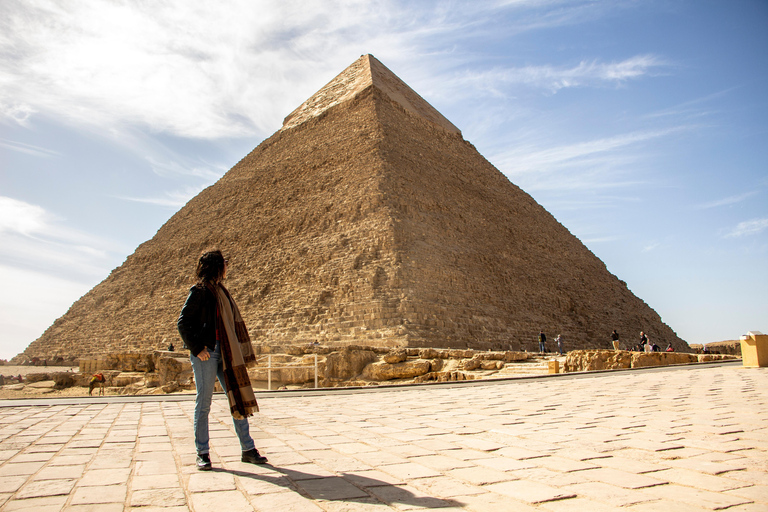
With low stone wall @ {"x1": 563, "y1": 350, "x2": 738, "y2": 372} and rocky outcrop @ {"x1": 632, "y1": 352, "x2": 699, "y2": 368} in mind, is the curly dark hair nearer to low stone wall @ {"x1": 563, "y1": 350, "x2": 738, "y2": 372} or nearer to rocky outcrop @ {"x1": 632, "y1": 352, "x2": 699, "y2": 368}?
A: low stone wall @ {"x1": 563, "y1": 350, "x2": 738, "y2": 372}

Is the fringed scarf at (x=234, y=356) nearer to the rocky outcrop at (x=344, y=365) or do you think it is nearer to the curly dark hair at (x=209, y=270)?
the curly dark hair at (x=209, y=270)

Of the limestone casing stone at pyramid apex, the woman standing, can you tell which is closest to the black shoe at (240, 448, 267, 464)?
the woman standing

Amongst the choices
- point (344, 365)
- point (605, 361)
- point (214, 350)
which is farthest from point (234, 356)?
point (605, 361)

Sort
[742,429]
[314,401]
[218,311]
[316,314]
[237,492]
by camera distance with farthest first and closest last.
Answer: [316,314] < [314,401] < [742,429] < [218,311] < [237,492]

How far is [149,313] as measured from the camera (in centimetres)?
2723

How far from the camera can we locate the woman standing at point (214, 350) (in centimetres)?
286

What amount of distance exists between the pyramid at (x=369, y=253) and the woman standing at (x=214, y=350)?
13.2 m

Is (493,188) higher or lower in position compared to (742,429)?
higher

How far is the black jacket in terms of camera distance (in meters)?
2.89

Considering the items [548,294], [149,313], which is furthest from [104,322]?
[548,294]

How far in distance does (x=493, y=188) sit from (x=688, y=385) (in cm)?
2802

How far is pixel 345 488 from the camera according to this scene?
223 centimetres

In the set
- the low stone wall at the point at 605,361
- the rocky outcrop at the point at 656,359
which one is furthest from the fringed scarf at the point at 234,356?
the rocky outcrop at the point at 656,359

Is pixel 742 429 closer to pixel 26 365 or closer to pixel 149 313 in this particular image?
pixel 149 313
